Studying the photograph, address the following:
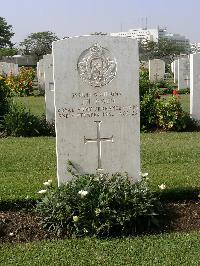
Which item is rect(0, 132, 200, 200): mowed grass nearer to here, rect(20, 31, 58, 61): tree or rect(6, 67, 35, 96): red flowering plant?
rect(6, 67, 35, 96): red flowering plant

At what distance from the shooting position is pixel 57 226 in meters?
5.04

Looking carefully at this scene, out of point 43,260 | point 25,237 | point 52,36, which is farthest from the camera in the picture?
point 52,36

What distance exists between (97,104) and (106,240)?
1.48 m

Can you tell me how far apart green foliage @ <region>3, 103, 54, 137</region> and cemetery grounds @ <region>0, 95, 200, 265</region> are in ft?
7.41

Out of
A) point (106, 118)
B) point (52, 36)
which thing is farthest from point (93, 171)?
point (52, 36)

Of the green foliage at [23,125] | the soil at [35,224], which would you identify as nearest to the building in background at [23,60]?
the green foliage at [23,125]

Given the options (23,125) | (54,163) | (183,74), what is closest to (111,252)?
(54,163)

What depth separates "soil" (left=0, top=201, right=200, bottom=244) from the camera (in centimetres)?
504

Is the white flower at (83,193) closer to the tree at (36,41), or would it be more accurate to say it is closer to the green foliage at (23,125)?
the green foliage at (23,125)

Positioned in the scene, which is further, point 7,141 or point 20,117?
point 20,117

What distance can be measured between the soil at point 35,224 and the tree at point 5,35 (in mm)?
72783

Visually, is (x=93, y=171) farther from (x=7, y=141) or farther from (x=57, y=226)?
(x=7, y=141)

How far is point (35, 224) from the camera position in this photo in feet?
17.2

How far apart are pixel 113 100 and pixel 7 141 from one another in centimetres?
530
